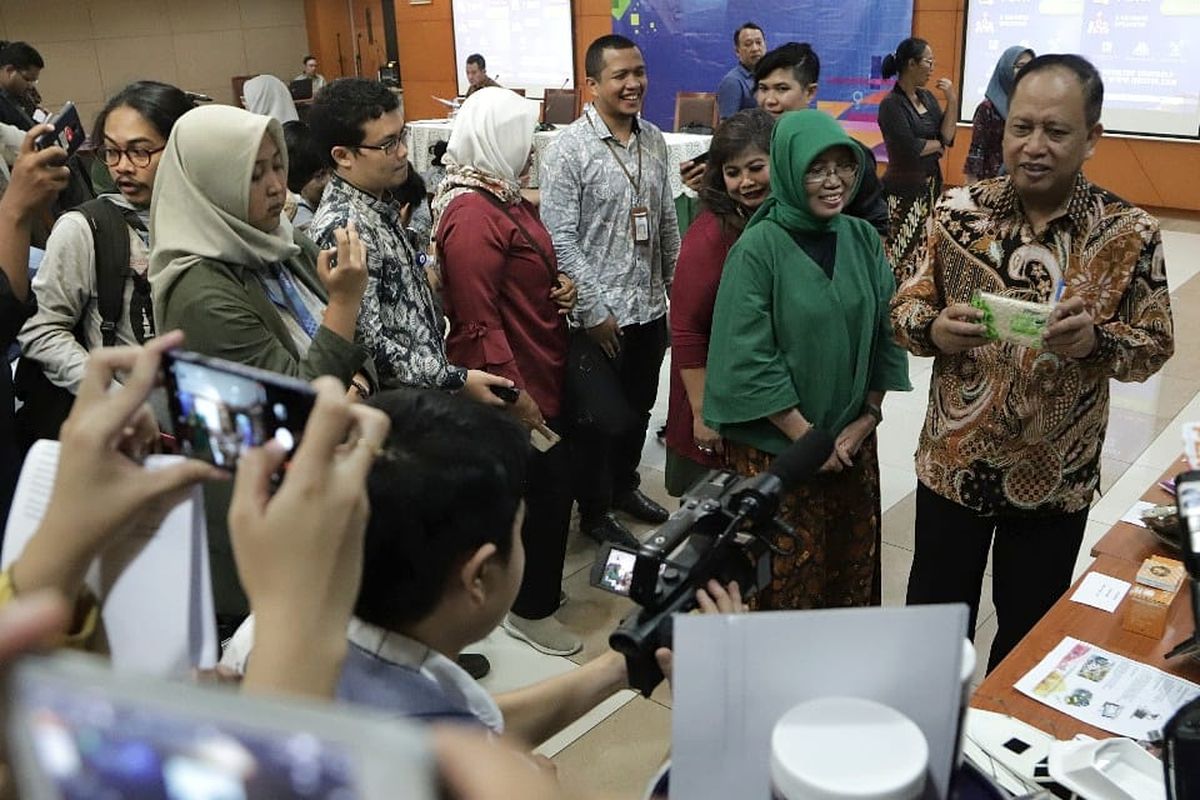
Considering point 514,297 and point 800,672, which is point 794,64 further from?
point 800,672

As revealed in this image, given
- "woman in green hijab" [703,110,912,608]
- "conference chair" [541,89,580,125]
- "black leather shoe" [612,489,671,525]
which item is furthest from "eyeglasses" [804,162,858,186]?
"conference chair" [541,89,580,125]

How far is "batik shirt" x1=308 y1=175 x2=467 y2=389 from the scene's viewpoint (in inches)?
86.4

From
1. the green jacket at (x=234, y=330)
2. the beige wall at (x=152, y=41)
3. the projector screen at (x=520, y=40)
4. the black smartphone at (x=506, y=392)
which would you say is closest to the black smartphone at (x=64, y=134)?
the green jacket at (x=234, y=330)

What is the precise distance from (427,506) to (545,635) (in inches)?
74.7

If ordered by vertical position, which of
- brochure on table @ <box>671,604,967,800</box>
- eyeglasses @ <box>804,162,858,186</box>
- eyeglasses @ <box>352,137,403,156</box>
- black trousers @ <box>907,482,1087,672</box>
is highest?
eyeglasses @ <box>352,137,403,156</box>

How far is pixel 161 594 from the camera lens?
2.25 feet

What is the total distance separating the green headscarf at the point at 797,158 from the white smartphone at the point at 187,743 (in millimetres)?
1895

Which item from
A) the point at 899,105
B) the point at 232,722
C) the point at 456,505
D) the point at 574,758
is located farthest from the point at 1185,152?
the point at 232,722

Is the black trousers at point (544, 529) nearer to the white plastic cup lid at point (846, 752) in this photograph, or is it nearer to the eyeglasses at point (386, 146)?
the eyeglasses at point (386, 146)

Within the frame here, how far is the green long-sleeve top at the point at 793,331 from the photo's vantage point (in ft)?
6.88

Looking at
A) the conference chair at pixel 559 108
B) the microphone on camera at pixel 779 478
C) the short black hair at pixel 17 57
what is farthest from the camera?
the conference chair at pixel 559 108

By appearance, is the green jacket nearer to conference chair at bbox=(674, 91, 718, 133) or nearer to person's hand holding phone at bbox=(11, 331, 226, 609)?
person's hand holding phone at bbox=(11, 331, 226, 609)

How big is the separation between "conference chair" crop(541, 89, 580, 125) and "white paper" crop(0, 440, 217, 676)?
817 centimetres

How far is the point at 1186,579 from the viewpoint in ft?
5.54
